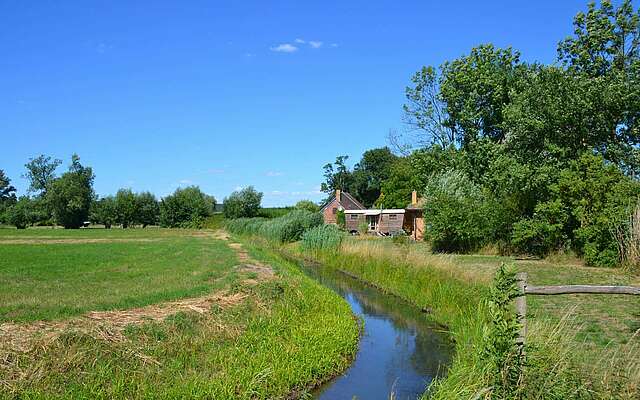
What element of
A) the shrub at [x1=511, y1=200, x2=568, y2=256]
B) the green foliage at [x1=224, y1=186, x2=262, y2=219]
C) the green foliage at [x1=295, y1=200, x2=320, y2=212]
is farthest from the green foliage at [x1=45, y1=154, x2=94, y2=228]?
the shrub at [x1=511, y1=200, x2=568, y2=256]

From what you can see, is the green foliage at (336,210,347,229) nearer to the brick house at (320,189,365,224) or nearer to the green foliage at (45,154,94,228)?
the brick house at (320,189,365,224)

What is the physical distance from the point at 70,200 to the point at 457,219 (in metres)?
69.8

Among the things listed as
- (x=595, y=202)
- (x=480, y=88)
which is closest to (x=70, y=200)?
(x=480, y=88)

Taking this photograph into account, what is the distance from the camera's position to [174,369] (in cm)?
800

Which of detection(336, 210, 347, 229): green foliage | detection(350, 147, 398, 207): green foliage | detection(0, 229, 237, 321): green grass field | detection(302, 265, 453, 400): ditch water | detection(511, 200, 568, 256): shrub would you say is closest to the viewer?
detection(302, 265, 453, 400): ditch water

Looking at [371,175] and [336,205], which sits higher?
[371,175]

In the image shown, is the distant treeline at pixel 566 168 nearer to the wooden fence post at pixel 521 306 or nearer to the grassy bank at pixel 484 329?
the grassy bank at pixel 484 329

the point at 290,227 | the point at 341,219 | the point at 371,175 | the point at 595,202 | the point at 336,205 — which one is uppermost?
the point at 371,175

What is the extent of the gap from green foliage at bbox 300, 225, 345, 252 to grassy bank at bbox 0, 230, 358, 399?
1768 cm

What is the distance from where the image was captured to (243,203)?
7069 centimetres

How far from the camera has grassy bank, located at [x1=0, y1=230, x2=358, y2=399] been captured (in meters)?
7.27

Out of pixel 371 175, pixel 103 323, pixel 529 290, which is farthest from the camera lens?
pixel 371 175

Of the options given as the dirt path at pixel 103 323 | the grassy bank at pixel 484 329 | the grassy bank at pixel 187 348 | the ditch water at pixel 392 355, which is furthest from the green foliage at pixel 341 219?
the dirt path at pixel 103 323

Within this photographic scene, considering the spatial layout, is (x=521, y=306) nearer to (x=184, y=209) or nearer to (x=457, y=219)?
(x=457, y=219)
